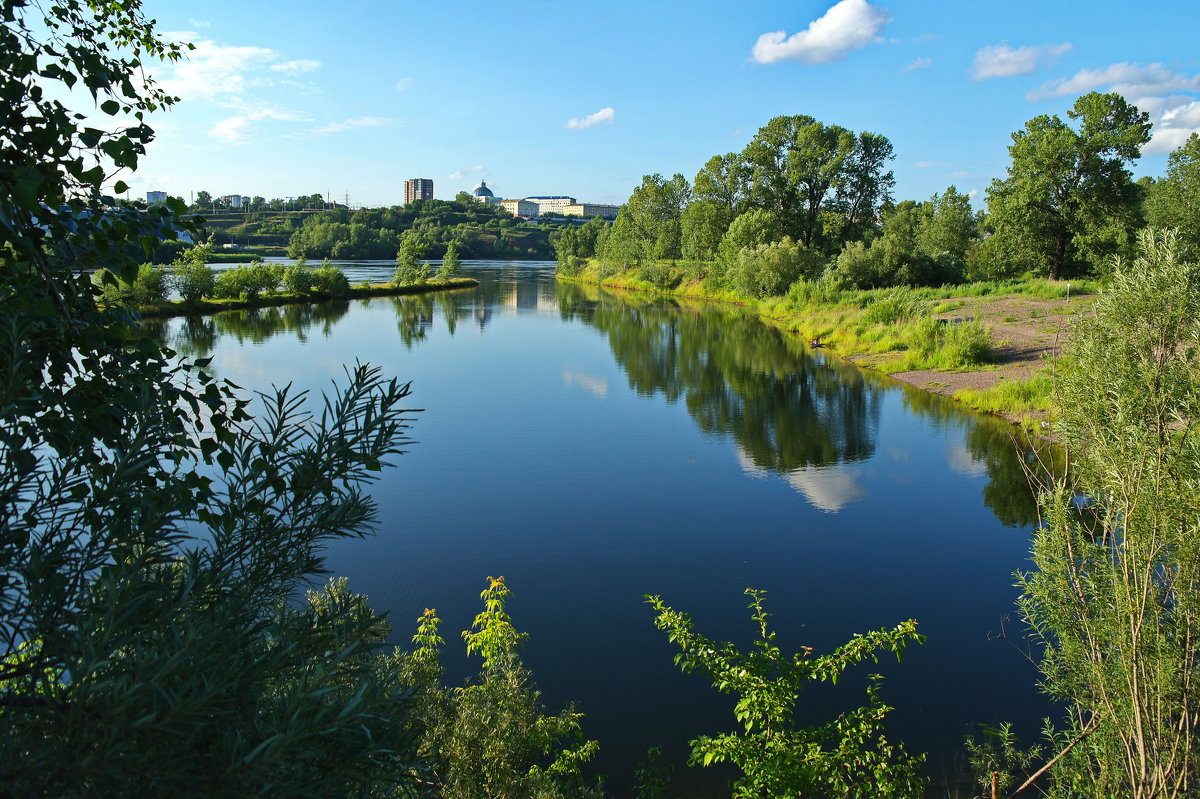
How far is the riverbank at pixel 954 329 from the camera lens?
20.3 meters

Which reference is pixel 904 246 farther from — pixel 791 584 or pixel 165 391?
pixel 165 391

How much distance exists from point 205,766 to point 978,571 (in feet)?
36.3

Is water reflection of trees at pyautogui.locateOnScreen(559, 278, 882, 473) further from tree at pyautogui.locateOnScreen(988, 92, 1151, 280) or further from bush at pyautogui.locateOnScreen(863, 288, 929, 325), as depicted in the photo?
tree at pyautogui.locateOnScreen(988, 92, 1151, 280)

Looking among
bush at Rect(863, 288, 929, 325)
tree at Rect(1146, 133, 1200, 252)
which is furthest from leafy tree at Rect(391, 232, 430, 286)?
tree at Rect(1146, 133, 1200, 252)

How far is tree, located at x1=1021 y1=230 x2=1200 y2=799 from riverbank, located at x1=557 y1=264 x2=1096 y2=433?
10.5 m

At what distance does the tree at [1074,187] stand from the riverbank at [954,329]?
7.13 feet

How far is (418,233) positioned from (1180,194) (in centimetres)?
7190

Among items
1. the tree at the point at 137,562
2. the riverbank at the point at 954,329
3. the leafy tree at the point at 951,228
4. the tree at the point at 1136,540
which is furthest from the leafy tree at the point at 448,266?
the tree at the point at 137,562

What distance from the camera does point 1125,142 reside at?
117ft

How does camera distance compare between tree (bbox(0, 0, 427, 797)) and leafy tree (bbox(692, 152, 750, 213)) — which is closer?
tree (bbox(0, 0, 427, 797))

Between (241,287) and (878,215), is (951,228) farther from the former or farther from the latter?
(241,287)

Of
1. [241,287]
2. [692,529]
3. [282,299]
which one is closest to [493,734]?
[692,529]

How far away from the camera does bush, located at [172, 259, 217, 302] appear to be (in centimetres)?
3941

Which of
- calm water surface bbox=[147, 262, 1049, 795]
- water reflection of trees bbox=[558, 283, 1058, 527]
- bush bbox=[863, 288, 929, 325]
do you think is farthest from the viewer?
bush bbox=[863, 288, 929, 325]
